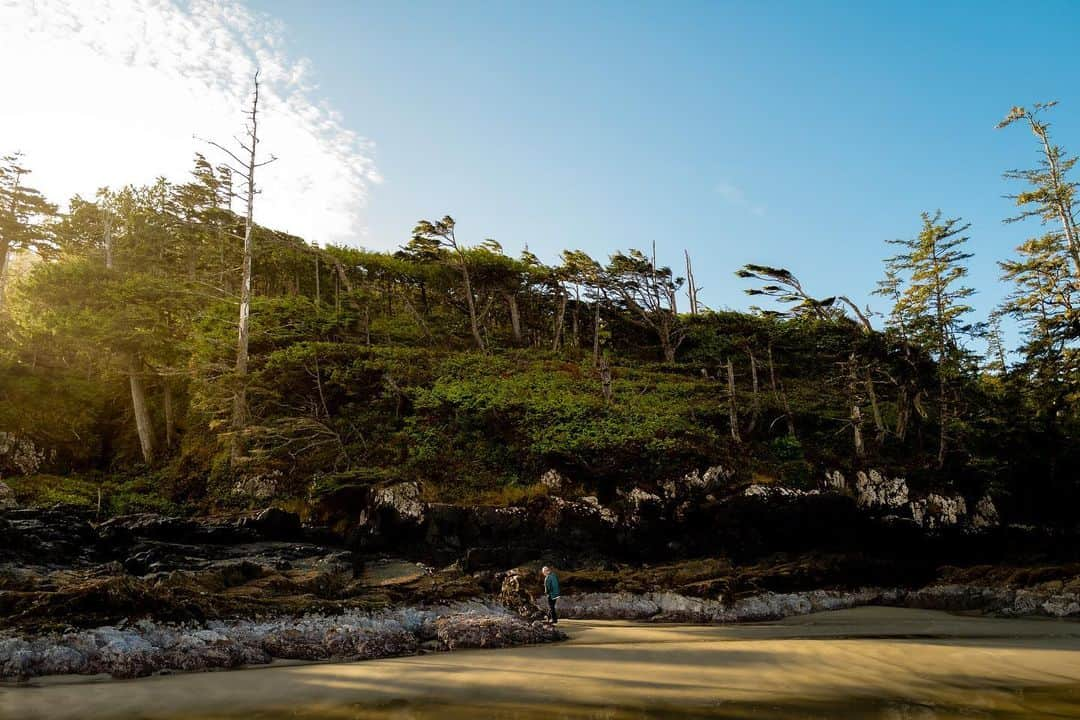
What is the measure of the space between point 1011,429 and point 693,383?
12.6 m

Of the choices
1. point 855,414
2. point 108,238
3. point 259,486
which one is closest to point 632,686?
point 259,486

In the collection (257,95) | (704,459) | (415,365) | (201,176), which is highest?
(201,176)

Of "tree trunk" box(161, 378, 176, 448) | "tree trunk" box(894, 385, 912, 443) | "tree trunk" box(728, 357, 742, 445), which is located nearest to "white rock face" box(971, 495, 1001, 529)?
"tree trunk" box(894, 385, 912, 443)

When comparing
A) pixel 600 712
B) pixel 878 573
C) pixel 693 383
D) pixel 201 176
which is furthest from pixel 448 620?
pixel 201 176

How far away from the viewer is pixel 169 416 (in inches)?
1094

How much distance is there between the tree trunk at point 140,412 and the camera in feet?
86.3

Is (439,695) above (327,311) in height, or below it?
below

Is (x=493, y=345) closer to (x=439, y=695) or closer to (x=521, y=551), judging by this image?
(x=521, y=551)

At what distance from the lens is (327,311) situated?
2730 cm

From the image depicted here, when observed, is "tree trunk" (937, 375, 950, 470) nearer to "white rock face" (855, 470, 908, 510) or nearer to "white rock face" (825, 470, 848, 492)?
"white rock face" (855, 470, 908, 510)

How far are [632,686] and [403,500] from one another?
43.1 ft

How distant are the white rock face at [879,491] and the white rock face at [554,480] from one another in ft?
33.2

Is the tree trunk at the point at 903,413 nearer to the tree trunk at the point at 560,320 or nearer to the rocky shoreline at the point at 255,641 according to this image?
the tree trunk at the point at 560,320

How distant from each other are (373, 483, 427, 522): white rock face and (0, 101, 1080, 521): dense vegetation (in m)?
0.49
